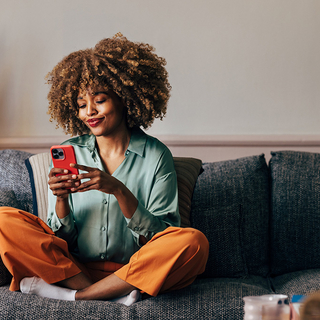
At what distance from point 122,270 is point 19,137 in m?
1.14

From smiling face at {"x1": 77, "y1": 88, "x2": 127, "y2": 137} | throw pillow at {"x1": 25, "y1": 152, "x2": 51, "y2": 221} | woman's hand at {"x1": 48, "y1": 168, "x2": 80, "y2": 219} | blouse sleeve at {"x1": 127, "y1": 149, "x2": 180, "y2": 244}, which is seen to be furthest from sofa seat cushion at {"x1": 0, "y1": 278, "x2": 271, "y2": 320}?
smiling face at {"x1": 77, "y1": 88, "x2": 127, "y2": 137}

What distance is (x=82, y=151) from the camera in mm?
1216

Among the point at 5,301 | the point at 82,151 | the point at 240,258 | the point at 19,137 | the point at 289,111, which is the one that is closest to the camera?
the point at 5,301

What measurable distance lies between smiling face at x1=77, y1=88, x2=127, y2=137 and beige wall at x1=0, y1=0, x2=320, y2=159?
65cm

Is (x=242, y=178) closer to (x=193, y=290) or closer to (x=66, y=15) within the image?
(x=193, y=290)

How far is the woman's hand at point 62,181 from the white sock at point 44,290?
251 millimetres

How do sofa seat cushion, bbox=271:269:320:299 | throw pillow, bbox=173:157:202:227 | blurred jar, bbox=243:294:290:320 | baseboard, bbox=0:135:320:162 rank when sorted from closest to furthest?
1. blurred jar, bbox=243:294:290:320
2. sofa seat cushion, bbox=271:269:320:299
3. throw pillow, bbox=173:157:202:227
4. baseboard, bbox=0:135:320:162

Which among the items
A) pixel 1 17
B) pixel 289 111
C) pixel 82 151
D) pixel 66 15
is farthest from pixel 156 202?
pixel 1 17

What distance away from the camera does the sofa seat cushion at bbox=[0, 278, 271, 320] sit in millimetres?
909

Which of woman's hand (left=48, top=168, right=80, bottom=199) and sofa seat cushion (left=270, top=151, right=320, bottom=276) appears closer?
woman's hand (left=48, top=168, right=80, bottom=199)

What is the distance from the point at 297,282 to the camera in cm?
122

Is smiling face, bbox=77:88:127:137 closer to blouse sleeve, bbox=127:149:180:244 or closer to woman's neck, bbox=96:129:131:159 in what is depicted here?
woman's neck, bbox=96:129:131:159

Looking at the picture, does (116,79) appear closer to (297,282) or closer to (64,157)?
(64,157)

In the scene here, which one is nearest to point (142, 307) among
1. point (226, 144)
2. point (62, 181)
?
point (62, 181)
